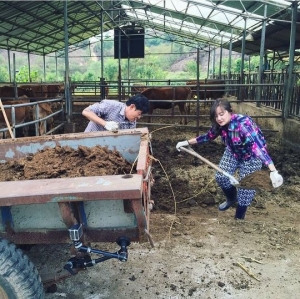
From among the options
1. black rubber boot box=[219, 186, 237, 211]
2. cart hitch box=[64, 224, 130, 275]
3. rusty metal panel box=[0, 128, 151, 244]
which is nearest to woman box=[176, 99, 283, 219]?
black rubber boot box=[219, 186, 237, 211]

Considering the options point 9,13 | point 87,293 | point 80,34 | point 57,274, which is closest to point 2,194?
point 57,274

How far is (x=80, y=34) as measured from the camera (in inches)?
993

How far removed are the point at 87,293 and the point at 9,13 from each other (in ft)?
48.1

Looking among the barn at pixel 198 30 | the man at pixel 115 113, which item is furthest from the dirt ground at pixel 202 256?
the barn at pixel 198 30

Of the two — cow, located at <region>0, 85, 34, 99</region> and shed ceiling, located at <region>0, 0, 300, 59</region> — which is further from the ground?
shed ceiling, located at <region>0, 0, 300, 59</region>

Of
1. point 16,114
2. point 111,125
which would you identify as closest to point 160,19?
point 16,114

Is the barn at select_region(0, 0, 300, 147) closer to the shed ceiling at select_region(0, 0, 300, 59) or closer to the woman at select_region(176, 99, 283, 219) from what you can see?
the shed ceiling at select_region(0, 0, 300, 59)

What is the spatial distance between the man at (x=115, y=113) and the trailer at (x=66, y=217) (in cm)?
131

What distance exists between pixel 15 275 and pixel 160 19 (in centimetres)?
1853

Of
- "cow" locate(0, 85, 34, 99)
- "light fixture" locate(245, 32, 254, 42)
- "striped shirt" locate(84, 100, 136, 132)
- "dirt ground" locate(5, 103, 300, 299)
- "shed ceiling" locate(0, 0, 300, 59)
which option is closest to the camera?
"dirt ground" locate(5, 103, 300, 299)

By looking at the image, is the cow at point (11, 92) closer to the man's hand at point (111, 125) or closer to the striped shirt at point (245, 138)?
the man's hand at point (111, 125)

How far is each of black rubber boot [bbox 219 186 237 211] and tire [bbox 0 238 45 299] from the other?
2.32 metres

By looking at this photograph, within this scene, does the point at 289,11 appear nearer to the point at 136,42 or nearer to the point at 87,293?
the point at 87,293

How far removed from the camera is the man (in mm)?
3133
